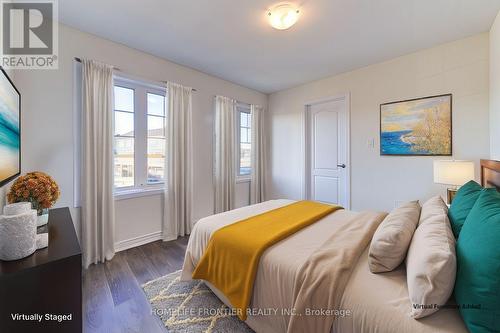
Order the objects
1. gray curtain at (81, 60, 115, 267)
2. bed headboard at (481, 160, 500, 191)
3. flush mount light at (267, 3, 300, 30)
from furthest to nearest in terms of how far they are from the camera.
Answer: gray curtain at (81, 60, 115, 267) → flush mount light at (267, 3, 300, 30) → bed headboard at (481, 160, 500, 191)

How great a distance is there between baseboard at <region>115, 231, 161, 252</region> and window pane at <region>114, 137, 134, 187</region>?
73 centimetres

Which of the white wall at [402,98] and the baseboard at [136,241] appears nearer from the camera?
the white wall at [402,98]

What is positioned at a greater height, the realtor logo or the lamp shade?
the realtor logo

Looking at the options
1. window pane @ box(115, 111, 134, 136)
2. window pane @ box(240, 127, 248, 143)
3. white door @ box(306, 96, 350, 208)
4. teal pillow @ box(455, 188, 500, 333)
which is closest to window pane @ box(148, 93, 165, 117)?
window pane @ box(115, 111, 134, 136)

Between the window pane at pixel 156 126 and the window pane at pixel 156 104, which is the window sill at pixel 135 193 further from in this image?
the window pane at pixel 156 104

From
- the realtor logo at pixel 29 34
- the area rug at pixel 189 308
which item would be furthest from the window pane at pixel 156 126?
the area rug at pixel 189 308

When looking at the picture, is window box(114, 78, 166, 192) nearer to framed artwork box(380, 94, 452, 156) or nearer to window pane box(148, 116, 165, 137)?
window pane box(148, 116, 165, 137)

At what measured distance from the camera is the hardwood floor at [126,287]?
1.54 m

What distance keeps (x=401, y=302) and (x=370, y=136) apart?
111 inches

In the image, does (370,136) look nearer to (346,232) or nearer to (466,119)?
(466,119)

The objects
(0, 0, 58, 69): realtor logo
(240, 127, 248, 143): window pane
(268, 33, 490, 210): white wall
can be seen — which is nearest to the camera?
(0, 0, 58, 69): realtor logo

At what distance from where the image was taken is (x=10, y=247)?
39.2 inches

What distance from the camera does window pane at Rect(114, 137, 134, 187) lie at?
2727 millimetres

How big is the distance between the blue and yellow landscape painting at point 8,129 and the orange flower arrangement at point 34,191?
0.29 feet
